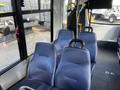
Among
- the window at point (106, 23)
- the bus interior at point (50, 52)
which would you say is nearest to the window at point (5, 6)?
the bus interior at point (50, 52)

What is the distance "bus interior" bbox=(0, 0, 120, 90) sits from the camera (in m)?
2.03

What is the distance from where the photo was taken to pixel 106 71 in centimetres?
350

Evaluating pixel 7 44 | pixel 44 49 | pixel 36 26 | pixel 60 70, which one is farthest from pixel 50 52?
pixel 36 26

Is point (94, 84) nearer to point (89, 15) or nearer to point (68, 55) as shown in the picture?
point (68, 55)

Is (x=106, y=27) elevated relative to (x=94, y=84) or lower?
elevated

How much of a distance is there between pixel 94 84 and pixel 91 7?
2.48 m

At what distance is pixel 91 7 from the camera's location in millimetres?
4484

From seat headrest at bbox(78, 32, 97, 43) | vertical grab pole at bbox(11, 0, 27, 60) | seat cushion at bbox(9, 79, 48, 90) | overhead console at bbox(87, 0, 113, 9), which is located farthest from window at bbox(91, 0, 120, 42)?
seat cushion at bbox(9, 79, 48, 90)

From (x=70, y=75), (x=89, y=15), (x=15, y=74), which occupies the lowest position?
(x=15, y=74)

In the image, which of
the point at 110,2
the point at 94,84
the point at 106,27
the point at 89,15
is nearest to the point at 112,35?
the point at 106,27

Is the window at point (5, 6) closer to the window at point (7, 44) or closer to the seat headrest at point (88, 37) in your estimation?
the window at point (7, 44)

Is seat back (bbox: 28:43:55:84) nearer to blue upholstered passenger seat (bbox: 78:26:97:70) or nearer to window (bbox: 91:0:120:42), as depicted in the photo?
blue upholstered passenger seat (bbox: 78:26:97:70)

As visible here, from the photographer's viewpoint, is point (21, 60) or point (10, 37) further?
point (21, 60)

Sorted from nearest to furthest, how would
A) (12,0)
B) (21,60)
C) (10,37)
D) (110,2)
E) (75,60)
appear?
(75,60) < (12,0) < (10,37) < (21,60) < (110,2)
